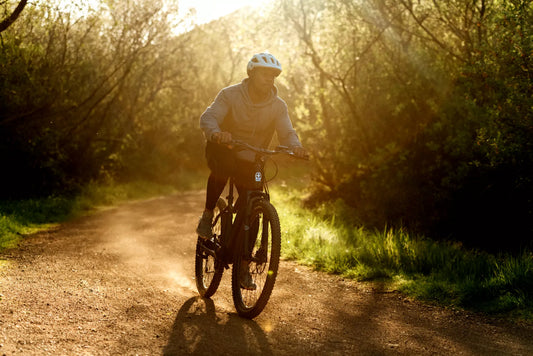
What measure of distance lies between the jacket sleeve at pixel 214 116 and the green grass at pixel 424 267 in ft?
9.58

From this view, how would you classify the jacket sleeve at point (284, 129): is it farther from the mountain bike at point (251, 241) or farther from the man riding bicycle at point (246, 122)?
the mountain bike at point (251, 241)

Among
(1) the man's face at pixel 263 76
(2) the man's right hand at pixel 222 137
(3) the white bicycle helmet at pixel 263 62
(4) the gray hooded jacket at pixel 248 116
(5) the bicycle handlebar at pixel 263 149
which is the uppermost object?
(3) the white bicycle helmet at pixel 263 62

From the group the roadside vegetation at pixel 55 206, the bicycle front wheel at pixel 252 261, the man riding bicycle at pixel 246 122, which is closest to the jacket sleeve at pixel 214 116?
the man riding bicycle at pixel 246 122

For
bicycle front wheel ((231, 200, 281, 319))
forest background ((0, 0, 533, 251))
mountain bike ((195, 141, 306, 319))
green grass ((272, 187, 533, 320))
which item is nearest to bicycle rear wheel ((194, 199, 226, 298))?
mountain bike ((195, 141, 306, 319))

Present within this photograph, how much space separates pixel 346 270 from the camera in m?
7.15

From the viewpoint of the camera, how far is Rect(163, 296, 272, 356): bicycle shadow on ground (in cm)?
395

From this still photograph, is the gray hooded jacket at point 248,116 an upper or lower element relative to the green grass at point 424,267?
upper

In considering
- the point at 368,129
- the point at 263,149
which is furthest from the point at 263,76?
the point at 368,129

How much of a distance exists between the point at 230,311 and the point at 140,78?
18.1 metres

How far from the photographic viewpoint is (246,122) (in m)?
5.30

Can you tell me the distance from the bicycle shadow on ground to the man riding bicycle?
16.8 inches

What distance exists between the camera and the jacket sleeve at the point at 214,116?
16.3ft

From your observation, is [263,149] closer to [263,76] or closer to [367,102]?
[263,76]

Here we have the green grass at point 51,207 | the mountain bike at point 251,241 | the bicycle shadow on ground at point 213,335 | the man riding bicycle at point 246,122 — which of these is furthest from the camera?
the green grass at point 51,207
